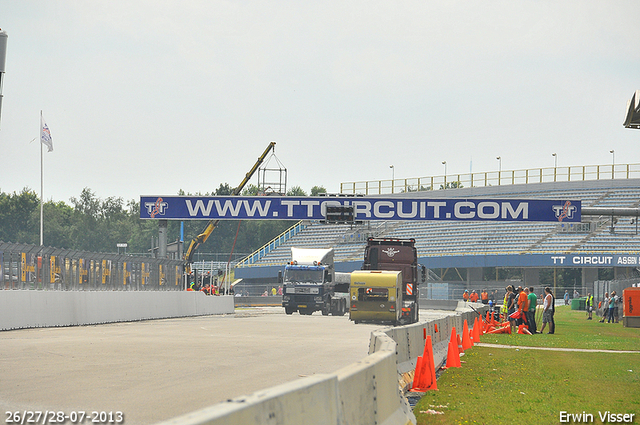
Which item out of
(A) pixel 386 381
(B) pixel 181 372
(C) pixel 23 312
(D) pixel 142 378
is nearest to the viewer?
(A) pixel 386 381

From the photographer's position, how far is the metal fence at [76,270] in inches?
919

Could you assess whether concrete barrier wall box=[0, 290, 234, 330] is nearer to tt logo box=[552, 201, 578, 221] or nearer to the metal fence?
the metal fence

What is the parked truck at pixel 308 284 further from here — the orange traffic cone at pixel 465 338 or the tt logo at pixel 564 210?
the orange traffic cone at pixel 465 338

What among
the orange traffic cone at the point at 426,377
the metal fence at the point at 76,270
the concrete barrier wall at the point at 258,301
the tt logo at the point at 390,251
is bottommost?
the concrete barrier wall at the point at 258,301

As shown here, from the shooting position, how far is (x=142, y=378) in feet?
39.2

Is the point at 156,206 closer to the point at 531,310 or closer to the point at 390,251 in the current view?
the point at 390,251

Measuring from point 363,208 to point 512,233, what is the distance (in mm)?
31924

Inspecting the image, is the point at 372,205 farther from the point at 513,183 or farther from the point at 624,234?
the point at 513,183

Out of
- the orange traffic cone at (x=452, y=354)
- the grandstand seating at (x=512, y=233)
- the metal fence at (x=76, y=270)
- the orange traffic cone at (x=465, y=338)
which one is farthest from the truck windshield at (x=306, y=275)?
the orange traffic cone at (x=452, y=354)

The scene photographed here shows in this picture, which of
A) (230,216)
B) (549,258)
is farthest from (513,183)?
(230,216)

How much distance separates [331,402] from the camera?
5625 mm

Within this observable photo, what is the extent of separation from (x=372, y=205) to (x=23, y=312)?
23.4 metres

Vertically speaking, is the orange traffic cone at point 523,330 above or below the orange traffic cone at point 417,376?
below

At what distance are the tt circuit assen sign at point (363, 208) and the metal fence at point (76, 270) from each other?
7.70m
